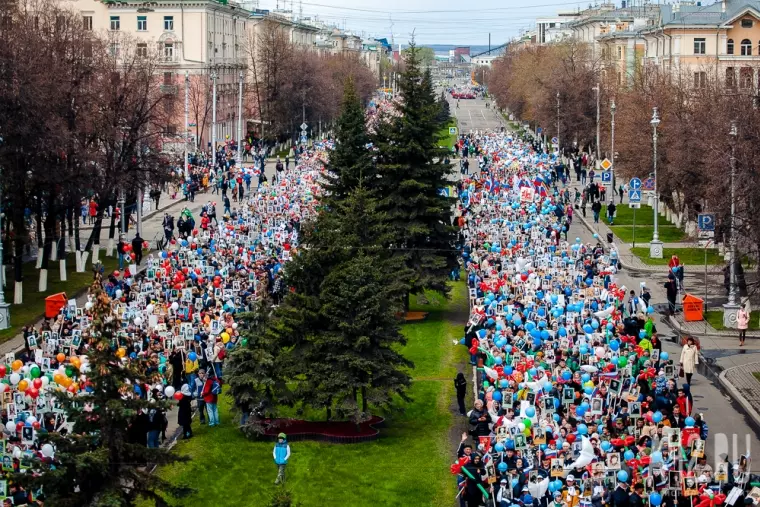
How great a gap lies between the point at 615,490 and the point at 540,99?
8387cm

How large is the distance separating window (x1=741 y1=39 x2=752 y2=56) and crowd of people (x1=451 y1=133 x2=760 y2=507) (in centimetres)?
5441

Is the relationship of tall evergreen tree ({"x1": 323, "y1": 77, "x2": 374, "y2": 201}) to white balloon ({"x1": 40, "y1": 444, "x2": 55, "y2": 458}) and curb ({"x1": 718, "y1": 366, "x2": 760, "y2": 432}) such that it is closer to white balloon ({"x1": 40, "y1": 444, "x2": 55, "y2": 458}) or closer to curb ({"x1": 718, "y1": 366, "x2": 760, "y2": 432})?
curb ({"x1": 718, "y1": 366, "x2": 760, "y2": 432})

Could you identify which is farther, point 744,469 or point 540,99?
point 540,99

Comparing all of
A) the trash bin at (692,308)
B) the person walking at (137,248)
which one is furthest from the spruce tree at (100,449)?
the person walking at (137,248)

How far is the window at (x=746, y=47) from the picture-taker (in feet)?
316

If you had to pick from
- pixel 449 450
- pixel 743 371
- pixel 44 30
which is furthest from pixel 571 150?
pixel 449 450

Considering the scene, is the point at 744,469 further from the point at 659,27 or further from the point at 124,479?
the point at 659,27

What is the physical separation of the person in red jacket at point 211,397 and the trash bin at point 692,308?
52.8 feet

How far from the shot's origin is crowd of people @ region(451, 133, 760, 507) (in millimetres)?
23016

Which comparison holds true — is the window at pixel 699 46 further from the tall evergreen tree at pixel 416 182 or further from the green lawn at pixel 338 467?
the green lawn at pixel 338 467

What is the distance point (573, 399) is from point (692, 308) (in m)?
13.8

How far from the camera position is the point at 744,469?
23.5m

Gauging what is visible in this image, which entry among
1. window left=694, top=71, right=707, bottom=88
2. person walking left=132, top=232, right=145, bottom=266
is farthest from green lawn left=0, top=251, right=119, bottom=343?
window left=694, top=71, right=707, bottom=88

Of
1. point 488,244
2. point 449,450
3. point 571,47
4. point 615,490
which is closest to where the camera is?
point 615,490
